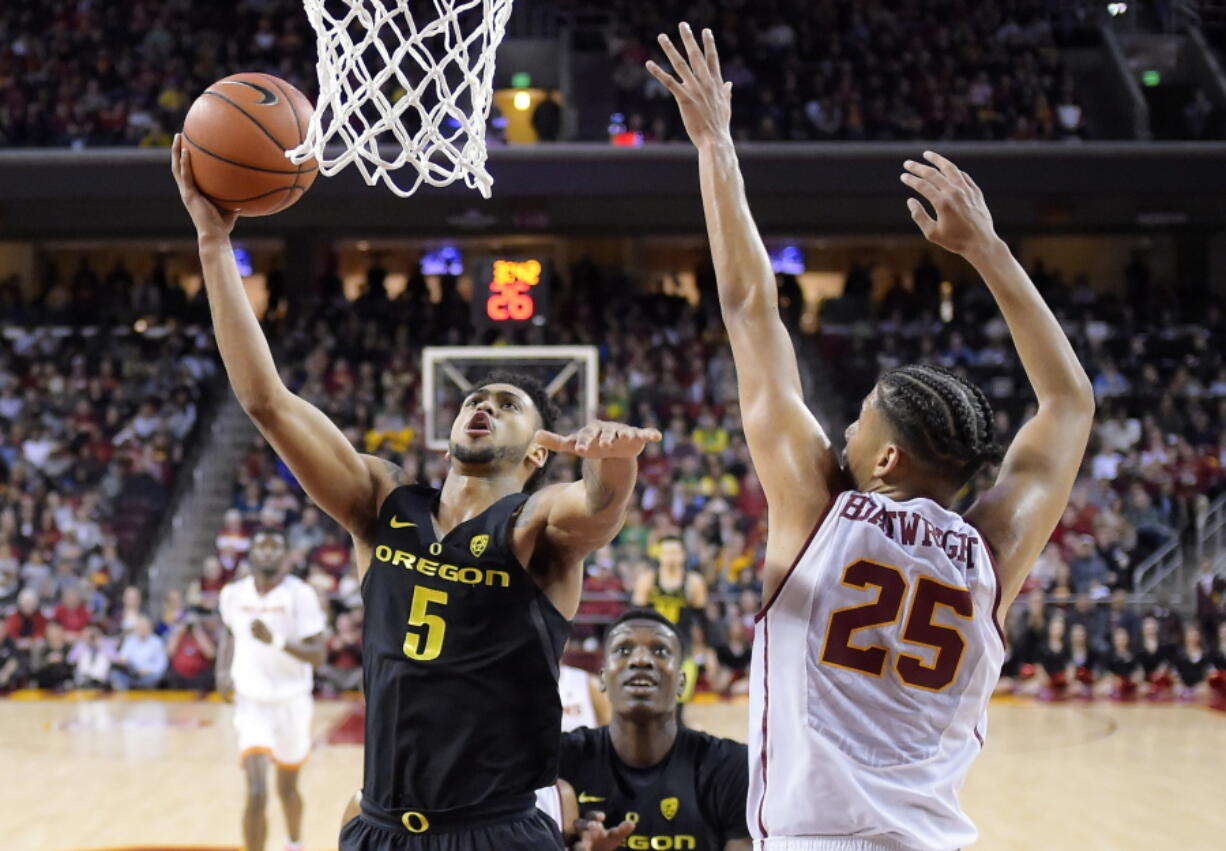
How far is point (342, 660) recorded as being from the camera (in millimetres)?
12562

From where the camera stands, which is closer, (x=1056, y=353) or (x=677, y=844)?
(x=1056, y=353)

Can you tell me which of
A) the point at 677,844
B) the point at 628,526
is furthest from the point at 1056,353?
the point at 628,526

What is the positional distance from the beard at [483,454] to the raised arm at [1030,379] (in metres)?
1.08


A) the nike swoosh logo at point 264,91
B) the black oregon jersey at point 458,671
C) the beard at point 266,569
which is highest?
the nike swoosh logo at point 264,91

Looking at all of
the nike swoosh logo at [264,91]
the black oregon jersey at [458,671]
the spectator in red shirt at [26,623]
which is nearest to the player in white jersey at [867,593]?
the black oregon jersey at [458,671]

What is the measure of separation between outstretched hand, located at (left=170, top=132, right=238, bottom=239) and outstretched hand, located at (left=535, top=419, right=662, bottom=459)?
3.18 ft

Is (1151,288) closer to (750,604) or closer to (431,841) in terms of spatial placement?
(750,604)

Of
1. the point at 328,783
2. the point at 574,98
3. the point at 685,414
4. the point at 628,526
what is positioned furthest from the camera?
the point at 574,98

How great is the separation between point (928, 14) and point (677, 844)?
1823cm

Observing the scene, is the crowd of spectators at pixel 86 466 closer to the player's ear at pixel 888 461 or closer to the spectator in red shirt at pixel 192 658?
the spectator in red shirt at pixel 192 658

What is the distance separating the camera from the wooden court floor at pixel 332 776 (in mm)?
7598

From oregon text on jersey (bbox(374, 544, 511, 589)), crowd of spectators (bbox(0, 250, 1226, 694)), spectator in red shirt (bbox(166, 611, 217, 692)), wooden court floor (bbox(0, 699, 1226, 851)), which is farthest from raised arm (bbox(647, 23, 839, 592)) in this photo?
A: spectator in red shirt (bbox(166, 611, 217, 692))

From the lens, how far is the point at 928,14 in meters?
20.0

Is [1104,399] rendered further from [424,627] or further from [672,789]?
[424,627]
